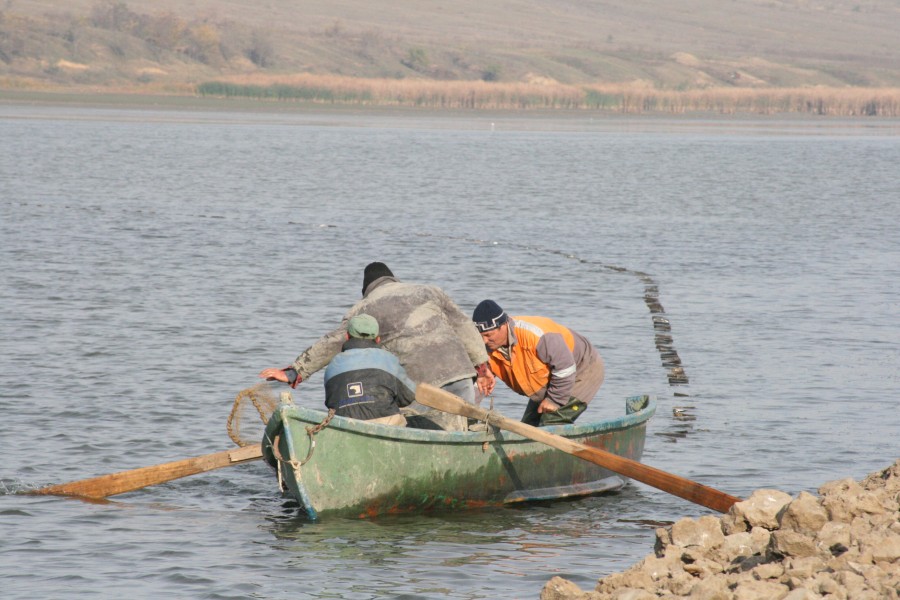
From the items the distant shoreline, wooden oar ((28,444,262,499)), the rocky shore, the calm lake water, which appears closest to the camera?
the rocky shore

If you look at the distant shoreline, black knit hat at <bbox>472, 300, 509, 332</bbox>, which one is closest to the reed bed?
the distant shoreline

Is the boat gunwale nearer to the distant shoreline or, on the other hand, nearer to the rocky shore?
the rocky shore

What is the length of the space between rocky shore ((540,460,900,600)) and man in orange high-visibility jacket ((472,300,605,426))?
309cm

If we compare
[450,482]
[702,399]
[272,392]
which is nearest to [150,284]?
[272,392]

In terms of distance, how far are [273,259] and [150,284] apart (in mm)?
3547

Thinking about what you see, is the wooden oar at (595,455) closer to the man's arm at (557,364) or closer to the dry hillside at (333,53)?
the man's arm at (557,364)

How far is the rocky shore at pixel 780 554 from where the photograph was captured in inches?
262

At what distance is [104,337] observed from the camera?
17453mm

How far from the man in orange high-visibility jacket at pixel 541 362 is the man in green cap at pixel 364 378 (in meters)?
0.96

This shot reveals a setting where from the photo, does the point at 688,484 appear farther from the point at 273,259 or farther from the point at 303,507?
the point at 273,259

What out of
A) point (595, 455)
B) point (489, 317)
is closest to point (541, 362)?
point (489, 317)

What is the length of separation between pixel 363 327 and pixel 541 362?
179 centimetres

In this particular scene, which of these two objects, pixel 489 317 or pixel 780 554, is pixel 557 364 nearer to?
pixel 489 317

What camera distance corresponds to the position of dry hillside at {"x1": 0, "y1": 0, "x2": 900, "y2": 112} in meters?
116
